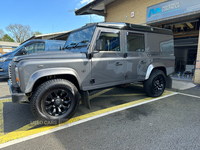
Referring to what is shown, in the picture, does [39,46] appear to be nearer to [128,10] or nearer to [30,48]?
[30,48]

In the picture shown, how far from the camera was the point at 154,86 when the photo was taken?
4.39 metres

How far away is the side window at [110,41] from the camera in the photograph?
326cm

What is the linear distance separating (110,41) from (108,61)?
0.54 meters

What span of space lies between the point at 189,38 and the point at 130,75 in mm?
9496

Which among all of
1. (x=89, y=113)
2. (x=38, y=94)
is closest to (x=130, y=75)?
(x=89, y=113)

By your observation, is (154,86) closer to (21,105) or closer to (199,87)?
(199,87)

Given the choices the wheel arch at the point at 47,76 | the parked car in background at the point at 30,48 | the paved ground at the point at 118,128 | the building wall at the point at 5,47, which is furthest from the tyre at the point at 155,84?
the building wall at the point at 5,47

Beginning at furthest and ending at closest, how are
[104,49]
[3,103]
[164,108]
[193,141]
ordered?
[3,103], [164,108], [104,49], [193,141]

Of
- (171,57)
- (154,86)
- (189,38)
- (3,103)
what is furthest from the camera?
(189,38)

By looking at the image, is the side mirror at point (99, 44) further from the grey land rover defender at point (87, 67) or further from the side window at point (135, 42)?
the side window at point (135, 42)

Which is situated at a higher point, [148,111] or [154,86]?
[154,86]

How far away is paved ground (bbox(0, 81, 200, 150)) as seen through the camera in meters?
2.14

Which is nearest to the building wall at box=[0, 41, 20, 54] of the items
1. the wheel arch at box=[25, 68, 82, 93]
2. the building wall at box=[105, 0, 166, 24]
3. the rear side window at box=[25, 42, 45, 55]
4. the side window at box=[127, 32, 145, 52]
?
the building wall at box=[105, 0, 166, 24]

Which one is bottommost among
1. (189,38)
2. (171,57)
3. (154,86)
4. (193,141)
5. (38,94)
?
(193,141)
